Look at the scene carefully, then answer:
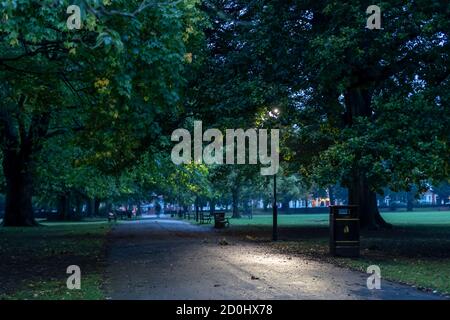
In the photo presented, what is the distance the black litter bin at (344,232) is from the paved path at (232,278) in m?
1.35

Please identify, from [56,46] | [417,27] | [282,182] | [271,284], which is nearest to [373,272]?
[271,284]

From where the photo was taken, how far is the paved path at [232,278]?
363 inches

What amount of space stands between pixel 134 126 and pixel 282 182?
54.9 m

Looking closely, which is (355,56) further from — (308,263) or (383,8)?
(308,263)

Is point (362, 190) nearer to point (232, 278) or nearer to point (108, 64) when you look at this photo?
point (108, 64)

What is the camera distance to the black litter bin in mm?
15680

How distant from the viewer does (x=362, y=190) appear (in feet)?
99.7

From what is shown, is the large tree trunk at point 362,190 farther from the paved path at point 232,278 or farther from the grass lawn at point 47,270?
the grass lawn at point 47,270

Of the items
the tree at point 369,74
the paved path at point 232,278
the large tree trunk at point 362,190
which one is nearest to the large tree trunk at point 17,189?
the tree at point 369,74

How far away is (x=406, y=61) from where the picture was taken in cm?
1809

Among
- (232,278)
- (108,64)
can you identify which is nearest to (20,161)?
(108,64)

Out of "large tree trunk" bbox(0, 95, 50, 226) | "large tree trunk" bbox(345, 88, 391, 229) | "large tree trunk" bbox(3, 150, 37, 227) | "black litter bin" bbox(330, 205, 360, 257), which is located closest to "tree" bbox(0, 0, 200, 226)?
"black litter bin" bbox(330, 205, 360, 257)

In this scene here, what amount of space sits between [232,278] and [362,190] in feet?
67.5
